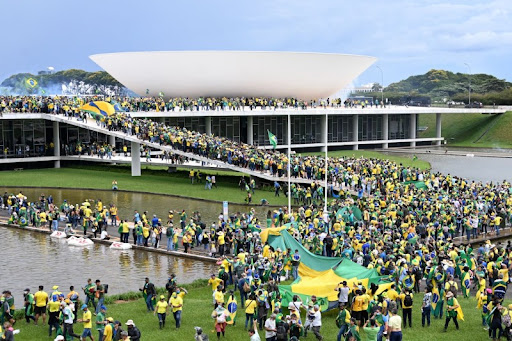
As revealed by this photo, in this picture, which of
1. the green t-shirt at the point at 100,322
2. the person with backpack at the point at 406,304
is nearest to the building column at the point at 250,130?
the person with backpack at the point at 406,304

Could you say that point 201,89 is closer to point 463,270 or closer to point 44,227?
point 44,227

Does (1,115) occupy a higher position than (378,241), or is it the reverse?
(1,115)

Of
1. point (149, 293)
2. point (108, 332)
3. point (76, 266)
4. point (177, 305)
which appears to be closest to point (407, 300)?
point (177, 305)

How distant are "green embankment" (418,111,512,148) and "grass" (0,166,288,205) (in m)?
35.9

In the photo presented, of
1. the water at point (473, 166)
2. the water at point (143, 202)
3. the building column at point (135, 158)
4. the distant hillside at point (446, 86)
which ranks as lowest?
the water at point (143, 202)

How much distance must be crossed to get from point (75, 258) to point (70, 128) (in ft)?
104

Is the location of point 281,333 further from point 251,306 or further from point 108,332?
point 108,332

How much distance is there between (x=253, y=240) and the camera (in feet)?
79.8

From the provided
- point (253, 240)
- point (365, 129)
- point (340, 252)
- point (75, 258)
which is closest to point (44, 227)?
point (75, 258)

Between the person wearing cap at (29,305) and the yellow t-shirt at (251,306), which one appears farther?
the person wearing cap at (29,305)

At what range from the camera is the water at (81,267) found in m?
22.4

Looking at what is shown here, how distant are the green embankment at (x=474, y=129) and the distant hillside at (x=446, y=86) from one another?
13.9m

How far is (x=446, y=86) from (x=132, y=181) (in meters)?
110

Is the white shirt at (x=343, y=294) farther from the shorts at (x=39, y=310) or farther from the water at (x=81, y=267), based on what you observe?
the shorts at (x=39, y=310)
